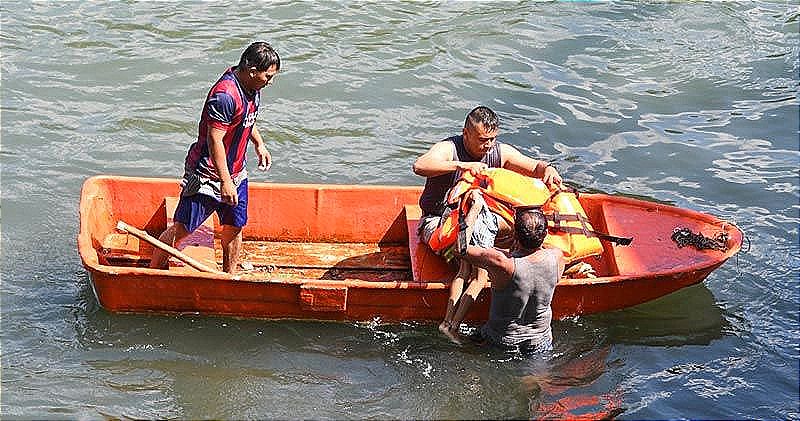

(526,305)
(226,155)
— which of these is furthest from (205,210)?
(526,305)

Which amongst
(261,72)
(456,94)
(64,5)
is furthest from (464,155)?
(64,5)

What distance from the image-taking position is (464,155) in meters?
6.78

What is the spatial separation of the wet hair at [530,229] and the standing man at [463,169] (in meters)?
0.58

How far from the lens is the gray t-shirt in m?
6.07

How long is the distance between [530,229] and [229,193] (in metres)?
2.05

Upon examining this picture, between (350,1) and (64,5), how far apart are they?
428cm

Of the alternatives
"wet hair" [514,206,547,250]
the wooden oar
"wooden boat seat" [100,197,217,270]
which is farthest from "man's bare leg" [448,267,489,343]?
"wooden boat seat" [100,197,217,270]

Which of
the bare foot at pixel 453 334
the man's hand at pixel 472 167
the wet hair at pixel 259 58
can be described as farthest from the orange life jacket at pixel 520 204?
the wet hair at pixel 259 58

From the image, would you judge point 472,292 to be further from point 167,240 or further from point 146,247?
point 146,247

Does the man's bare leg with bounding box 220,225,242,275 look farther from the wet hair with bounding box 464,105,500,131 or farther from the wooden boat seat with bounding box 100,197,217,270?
the wet hair with bounding box 464,105,500,131

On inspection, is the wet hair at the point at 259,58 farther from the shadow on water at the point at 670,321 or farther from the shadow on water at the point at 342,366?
the shadow on water at the point at 670,321

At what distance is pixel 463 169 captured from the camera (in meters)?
6.66

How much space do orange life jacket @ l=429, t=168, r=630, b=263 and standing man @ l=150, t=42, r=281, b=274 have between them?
4.75 feet

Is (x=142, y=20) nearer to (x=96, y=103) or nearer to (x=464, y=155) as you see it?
(x=96, y=103)
